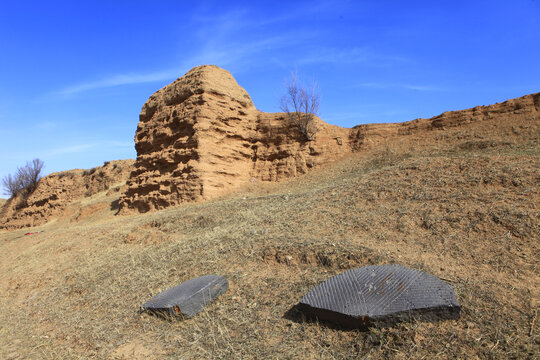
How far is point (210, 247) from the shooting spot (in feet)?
20.2

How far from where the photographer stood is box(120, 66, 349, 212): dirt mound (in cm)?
1366

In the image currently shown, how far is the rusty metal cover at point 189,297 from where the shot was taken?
387 centimetres

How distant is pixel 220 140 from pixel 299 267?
1075 centimetres

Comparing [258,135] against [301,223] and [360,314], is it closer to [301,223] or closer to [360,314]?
[301,223]

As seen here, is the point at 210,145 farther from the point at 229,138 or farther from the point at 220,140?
the point at 229,138

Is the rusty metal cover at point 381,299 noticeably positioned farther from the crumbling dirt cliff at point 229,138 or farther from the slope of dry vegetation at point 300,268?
the crumbling dirt cliff at point 229,138

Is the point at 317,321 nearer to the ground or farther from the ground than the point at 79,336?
farther from the ground

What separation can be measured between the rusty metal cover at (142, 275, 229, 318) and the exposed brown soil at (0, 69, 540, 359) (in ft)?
0.36

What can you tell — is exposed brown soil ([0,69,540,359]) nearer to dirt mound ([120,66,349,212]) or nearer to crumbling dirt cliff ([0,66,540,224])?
crumbling dirt cliff ([0,66,540,224])

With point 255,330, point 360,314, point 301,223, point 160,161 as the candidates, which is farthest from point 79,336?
point 160,161

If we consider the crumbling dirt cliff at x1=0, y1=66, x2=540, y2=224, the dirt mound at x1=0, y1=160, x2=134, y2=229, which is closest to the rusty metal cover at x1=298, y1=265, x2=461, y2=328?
the crumbling dirt cliff at x1=0, y1=66, x2=540, y2=224

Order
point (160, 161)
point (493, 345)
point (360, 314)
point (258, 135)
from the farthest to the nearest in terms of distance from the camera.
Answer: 1. point (258, 135)
2. point (160, 161)
3. point (360, 314)
4. point (493, 345)

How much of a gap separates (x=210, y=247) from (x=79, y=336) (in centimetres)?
255

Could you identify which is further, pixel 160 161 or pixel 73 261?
pixel 160 161
